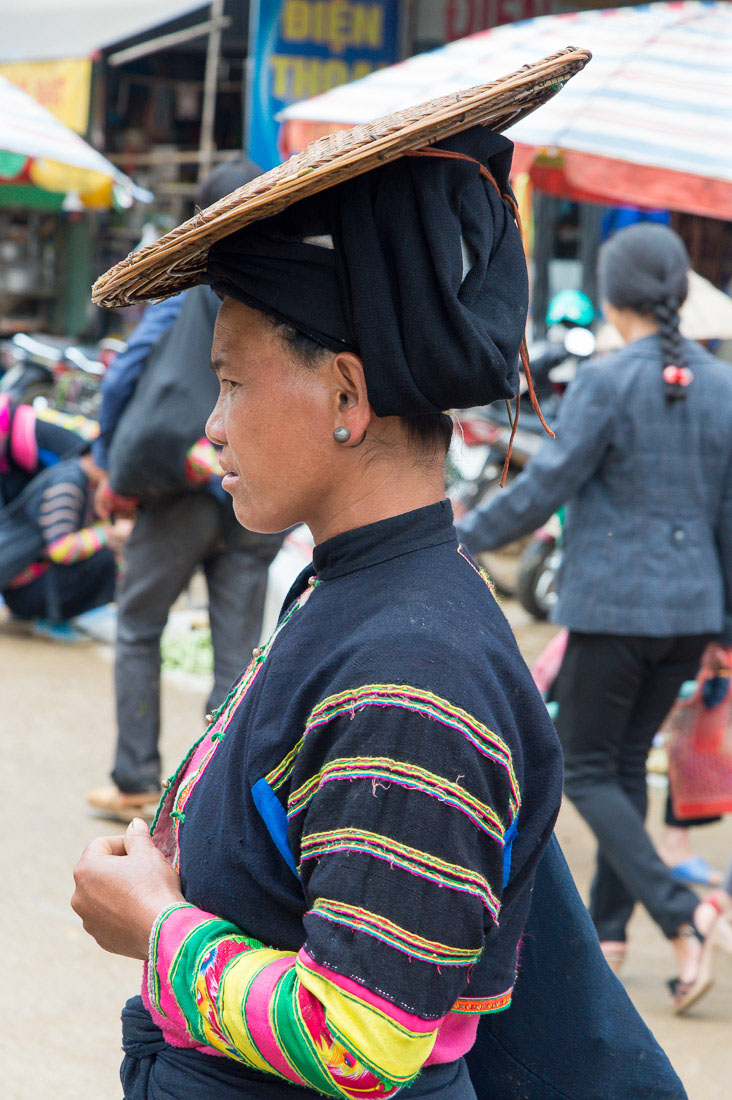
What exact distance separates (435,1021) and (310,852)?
0.18 meters

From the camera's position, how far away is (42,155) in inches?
251

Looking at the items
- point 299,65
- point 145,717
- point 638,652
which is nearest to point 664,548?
point 638,652

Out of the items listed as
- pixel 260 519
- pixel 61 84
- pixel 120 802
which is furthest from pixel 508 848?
pixel 61 84

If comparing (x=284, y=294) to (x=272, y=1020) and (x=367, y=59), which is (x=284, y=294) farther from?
(x=367, y=59)

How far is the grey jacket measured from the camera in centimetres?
352

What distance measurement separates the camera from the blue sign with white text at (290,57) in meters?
7.99

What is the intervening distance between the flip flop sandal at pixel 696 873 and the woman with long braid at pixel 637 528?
0.78 metres

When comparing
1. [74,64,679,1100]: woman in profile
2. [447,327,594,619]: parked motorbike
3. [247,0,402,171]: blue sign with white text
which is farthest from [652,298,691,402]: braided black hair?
[247,0,402,171]: blue sign with white text

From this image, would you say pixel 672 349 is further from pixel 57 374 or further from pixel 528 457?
pixel 57 374

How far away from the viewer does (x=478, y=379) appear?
1251 mm

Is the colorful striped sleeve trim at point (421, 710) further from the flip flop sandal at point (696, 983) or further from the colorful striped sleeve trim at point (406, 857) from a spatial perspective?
the flip flop sandal at point (696, 983)

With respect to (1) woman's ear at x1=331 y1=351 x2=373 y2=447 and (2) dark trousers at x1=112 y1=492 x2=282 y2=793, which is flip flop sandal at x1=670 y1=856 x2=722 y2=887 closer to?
(2) dark trousers at x1=112 y1=492 x2=282 y2=793

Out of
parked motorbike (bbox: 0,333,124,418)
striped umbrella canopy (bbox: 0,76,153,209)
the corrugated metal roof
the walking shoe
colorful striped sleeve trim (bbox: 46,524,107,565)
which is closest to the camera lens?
the walking shoe

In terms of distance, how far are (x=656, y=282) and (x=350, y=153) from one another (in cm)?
257
